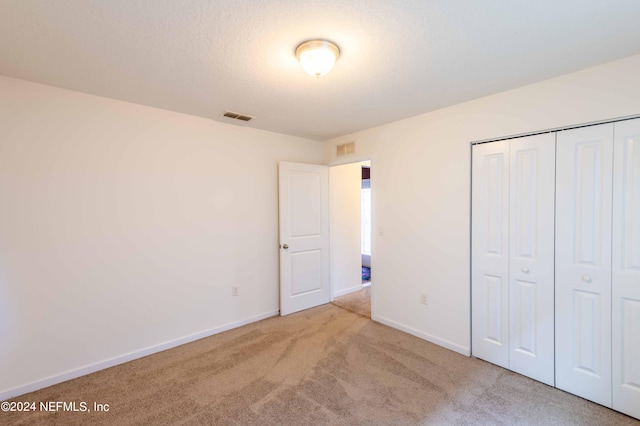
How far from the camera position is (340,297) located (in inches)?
174


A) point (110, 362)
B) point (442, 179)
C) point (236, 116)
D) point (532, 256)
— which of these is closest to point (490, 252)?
point (532, 256)

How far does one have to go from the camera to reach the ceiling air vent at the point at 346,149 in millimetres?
3794

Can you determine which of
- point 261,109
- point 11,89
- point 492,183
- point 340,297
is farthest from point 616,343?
point 11,89

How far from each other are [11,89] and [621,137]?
4448 mm

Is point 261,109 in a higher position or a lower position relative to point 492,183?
higher

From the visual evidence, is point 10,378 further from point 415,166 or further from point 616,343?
point 616,343

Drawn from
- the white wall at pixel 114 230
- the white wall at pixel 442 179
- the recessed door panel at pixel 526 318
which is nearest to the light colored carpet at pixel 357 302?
the white wall at pixel 442 179

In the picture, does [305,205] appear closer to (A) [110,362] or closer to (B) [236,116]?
(B) [236,116]

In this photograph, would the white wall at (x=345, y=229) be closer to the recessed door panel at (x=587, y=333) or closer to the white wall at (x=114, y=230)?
the white wall at (x=114, y=230)

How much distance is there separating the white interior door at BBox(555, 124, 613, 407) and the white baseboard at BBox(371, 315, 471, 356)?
716 millimetres

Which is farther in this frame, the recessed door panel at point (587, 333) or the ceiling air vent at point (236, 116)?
the ceiling air vent at point (236, 116)

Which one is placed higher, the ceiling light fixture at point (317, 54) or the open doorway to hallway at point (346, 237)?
the ceiling light fixture at point (317, 54)

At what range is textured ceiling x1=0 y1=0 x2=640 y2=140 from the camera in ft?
4.65

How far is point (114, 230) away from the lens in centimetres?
258
